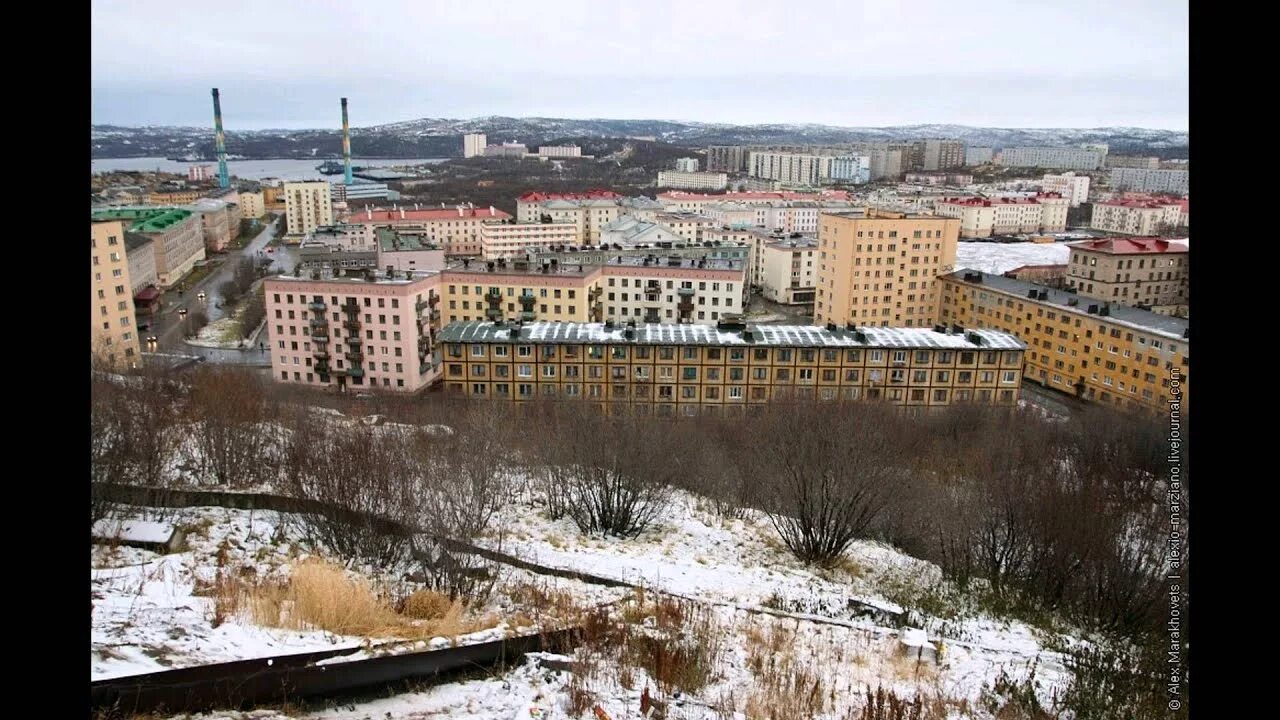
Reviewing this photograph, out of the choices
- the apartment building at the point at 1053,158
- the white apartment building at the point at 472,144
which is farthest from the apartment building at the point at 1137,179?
the white apartment building at the point at 472,144

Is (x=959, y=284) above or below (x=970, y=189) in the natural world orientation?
below

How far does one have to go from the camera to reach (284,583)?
604cm

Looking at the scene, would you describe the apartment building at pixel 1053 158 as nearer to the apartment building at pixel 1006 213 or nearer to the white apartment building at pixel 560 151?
the apartment building at pixel 1006 213

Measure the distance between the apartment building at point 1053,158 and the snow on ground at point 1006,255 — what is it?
6206 cm

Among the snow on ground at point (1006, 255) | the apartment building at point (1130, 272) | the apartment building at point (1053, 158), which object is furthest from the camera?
the apartment building at point (1053, 158)

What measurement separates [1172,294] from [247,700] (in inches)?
1502

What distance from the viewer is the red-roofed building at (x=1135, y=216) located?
59.1 m

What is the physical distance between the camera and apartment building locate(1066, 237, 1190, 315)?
32.6 meters

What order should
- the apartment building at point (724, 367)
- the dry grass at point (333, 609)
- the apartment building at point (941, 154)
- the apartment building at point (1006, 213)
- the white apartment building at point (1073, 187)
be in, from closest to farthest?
the dry grass at point (333, 609), the apartment building at point (724, 367), the apartment building at point (1006, 213), the white apartment building at point (1073, 187), the apartment building at point (941, 154)

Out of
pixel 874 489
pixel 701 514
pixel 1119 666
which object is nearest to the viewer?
pixel 1119 666

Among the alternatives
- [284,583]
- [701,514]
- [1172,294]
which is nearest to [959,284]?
[1172,294]
